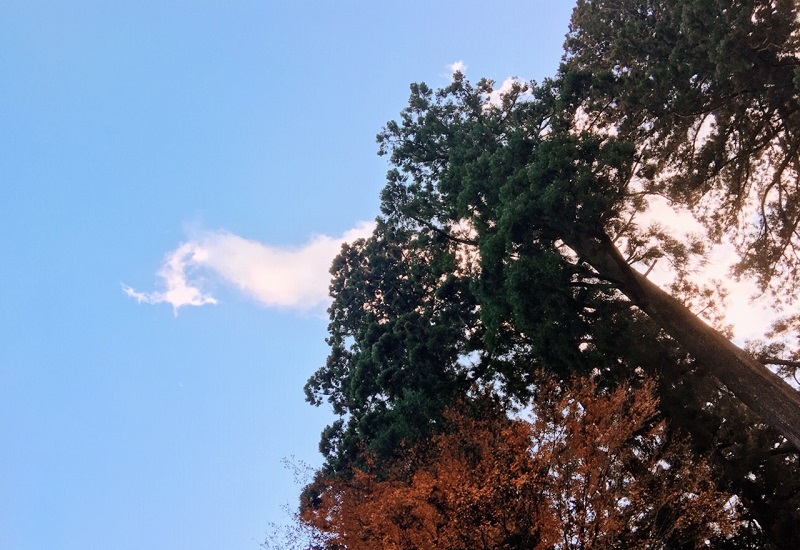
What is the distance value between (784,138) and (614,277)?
225 inches

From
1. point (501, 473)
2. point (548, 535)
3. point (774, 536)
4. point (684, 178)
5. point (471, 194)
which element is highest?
point (471, 194)

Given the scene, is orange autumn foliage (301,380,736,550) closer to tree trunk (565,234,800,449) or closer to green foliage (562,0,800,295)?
tree trunk (565,234,800,449)

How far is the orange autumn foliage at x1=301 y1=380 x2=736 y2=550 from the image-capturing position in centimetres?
1009

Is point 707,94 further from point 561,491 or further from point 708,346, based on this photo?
point 561,491

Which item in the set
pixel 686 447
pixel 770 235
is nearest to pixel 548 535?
pixel 686 447

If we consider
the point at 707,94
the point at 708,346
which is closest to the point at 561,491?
the point at 708,346

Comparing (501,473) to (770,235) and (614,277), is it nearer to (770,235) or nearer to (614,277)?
(614,277)

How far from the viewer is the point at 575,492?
994 centimetres

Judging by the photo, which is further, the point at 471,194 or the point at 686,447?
the point at 471,194

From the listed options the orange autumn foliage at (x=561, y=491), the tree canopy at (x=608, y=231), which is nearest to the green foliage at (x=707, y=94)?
the tree canopy at (x=608, y=231)

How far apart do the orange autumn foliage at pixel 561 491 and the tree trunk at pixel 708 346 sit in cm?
152

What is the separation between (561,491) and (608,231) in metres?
6.18

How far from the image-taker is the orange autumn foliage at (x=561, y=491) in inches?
397

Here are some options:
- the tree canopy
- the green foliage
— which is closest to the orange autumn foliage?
the tree canopy
